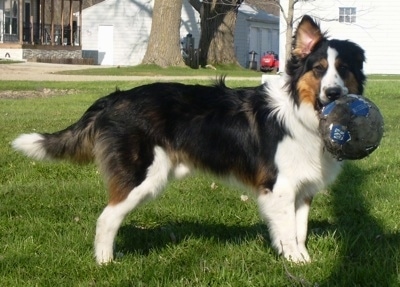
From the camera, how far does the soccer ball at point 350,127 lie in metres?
5.34

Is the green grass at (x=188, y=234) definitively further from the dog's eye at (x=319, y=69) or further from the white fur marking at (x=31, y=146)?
the dog's eye at (x=319, y=69)

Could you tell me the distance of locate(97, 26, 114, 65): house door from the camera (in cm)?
6131

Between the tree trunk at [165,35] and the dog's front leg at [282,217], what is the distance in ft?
110

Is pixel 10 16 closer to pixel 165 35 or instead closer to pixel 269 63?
pixel 269 63

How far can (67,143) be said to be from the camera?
20.0 feet

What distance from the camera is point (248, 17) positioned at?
2554 inches

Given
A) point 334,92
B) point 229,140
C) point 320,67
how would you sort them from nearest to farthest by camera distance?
point 334,92, point 320,67, point 229,140

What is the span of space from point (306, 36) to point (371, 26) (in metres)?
43.6

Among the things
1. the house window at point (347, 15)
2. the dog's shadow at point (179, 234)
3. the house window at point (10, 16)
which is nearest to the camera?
the dog's shadow at point (179, 234)

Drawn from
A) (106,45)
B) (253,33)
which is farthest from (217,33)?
(253,33)

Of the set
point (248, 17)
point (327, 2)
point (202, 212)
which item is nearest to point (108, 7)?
point (248, 17)

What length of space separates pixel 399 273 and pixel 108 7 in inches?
2317

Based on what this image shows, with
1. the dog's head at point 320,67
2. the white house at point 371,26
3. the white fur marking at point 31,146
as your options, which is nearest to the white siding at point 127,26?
the white house at point 371,26

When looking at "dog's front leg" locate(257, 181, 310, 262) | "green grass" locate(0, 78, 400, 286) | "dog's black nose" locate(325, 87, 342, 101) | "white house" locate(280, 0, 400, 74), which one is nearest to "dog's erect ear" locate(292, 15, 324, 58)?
"dog's black nose" locate(325, 87, 342, 101)
